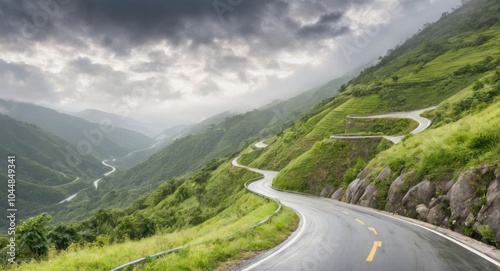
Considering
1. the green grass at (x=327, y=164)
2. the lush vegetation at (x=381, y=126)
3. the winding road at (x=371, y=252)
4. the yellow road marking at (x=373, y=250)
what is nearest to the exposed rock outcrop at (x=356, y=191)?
the green grass at (x=327, y=164)

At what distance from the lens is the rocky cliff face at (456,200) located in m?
12.7

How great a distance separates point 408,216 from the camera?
1992cm

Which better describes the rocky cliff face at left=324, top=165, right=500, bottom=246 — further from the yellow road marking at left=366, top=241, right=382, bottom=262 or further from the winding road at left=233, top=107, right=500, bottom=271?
the yellow road marking at left=366, top=241, right=382, bottom=262

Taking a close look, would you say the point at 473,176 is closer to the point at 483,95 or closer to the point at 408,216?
the point at 408,216

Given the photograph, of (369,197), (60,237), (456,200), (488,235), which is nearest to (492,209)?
(488,235)

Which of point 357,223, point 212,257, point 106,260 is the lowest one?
point 357,223

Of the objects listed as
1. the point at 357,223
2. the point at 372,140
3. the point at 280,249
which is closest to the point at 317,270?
the point at 280,249

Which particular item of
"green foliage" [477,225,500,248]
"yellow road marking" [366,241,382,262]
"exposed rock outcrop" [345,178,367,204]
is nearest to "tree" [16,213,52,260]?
"yellow road marking" [366,241,382,262]

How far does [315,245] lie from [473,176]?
868cm

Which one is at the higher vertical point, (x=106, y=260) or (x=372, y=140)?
(x=106, y=260)

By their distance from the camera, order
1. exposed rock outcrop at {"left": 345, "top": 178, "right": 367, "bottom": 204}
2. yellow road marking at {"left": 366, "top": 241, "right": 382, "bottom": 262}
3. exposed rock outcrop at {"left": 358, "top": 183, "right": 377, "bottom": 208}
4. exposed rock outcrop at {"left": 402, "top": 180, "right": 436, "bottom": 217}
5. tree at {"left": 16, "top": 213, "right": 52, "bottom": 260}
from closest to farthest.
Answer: yellow road marking at {"left": 366, "top": 241, "right": 382, "bottom": 262} → tree at {"left": 16, "top": 213, "right": 52, "bottom": 260} → exposed rock outcrop at {"left": 402, "top": 180, "right": 436, "bottom": 217} → exposed rock outcrop at {"left": 358, "top": 183, "right": 377, "bottom": 208} → exposed rock outcrop at {"left": 345, "top": 178, "right": 367, "bottom": 204}

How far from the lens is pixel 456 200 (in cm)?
1510

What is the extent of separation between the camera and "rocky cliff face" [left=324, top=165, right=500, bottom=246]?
1273 cm

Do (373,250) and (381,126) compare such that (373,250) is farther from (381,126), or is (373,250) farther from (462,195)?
(381,126)
